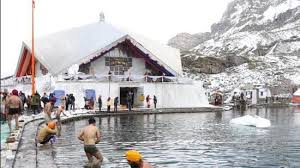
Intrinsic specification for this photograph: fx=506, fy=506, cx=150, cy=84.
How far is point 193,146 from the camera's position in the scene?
17.2 meters

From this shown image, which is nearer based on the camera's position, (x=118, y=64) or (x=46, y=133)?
(x=46, y=133)

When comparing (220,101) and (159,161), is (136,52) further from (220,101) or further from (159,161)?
(159,161)

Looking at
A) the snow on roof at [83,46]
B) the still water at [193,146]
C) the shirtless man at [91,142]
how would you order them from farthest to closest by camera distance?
1. the snow on roof at [83,46]
2. the still water at [193,146]
3. the shirtless man at [91,142]

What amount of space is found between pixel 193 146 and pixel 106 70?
95.5ft

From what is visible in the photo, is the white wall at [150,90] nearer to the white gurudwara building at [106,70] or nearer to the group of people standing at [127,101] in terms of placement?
the white gurudwara building at [106,70]

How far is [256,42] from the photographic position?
161 metres

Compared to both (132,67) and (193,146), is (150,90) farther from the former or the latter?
(193,146)

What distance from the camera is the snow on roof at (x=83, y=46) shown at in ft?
142

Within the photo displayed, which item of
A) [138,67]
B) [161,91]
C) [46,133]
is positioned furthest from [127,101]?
[46,133]

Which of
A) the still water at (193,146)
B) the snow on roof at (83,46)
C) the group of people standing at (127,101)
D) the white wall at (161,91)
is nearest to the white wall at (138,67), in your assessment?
the snow on roof at (83,46)

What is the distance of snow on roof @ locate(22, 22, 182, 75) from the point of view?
4322 cm

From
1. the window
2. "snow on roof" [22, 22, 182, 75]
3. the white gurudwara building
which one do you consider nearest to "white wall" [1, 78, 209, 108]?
the white gurudwara building

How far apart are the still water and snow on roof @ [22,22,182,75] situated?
65.0 feet

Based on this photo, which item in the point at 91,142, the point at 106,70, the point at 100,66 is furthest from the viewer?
the point at 106,70
